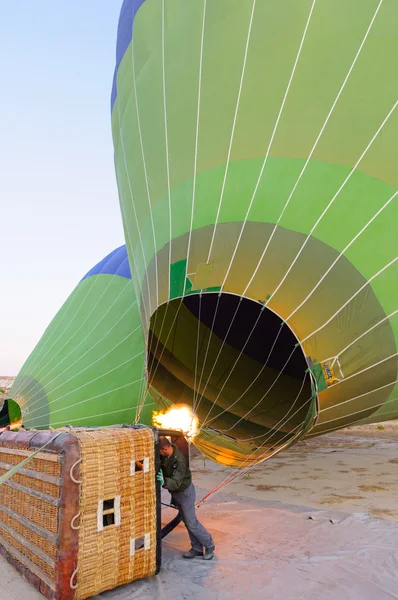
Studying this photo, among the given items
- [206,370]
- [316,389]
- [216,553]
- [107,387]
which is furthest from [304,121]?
[107,387]

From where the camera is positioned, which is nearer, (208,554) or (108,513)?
A: (108,513)

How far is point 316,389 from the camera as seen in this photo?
3455mm

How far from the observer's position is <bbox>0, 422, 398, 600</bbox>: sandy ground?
8.27 ft

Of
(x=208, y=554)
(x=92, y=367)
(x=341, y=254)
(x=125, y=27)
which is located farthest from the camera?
(x=92, y=367)

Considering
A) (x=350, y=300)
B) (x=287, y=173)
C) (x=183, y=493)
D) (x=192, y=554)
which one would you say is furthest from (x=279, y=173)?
(x=192, y=554)

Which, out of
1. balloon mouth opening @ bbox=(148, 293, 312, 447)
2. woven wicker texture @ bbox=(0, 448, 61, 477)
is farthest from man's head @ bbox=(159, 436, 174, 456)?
balloon mouth opening @ bbox=(148, 293, 312, 447)

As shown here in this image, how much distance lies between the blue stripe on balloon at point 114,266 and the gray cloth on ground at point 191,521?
5.40 metres

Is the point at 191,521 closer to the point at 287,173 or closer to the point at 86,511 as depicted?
the point at 86,511

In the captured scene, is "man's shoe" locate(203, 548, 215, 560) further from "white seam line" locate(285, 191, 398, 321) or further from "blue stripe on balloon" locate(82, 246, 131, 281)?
"blue stripe on balloon" locate(82, 246, 131, 281)

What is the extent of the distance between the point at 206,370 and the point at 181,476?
129 inches

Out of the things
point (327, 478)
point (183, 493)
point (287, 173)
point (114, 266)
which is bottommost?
point (327, 478)

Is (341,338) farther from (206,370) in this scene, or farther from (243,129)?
(206,370)

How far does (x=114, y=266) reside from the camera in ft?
28.4

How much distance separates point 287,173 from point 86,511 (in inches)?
102
